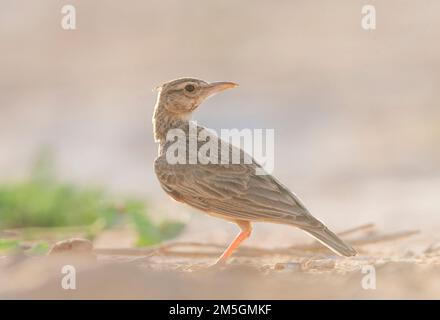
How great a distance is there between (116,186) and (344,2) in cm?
952

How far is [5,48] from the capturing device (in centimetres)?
1761

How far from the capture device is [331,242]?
19.9 ft

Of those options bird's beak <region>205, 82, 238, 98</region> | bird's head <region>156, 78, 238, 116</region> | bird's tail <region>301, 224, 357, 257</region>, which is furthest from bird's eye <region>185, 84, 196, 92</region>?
bird's tail <region>301, 224, 357, 257</region>

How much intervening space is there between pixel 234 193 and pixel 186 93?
3.89 feet

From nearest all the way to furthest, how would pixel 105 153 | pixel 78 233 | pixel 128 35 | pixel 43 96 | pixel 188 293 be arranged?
pixel 188 293 → pixel 78 233 → pixel 105 153 → pixel 43 96 → pixel 128 35

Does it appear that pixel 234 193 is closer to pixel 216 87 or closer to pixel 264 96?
pixel 216 87

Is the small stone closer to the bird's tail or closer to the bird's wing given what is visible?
the bird's wing

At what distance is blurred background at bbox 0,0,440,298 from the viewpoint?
1067 cm

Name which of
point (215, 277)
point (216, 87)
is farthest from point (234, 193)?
point (216, 87)

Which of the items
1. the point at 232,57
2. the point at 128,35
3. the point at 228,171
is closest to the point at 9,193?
the point at 228,171

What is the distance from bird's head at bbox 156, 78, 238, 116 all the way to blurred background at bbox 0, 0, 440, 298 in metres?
1.71

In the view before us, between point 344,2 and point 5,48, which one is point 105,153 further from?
point 344,2

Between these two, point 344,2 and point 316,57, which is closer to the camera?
point 316,57

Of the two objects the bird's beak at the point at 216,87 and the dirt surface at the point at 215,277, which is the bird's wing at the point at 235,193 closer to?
the dirt surface at the point at 215,277
